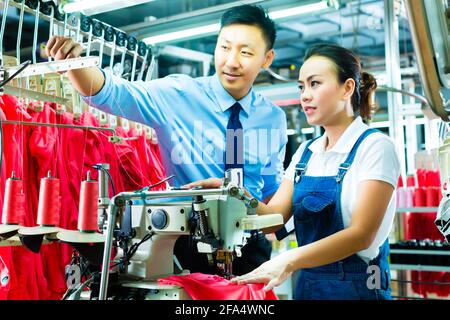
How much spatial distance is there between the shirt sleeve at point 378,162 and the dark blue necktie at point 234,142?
1.50ft

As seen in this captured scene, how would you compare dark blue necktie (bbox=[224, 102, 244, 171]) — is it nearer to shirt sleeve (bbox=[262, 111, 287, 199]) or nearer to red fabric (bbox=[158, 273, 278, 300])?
shirt sleeve (bbox=[262, 111, 287, 199])

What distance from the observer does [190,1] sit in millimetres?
2504

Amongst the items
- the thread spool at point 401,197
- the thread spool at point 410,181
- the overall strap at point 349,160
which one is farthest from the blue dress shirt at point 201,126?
the thread spool at point 410,181

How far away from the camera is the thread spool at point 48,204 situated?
6.29ft

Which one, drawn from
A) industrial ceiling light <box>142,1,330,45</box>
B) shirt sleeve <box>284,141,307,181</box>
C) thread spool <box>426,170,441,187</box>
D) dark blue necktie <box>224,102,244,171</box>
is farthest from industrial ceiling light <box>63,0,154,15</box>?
thread spool <box>426,170,441,187</box>

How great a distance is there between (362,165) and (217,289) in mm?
598

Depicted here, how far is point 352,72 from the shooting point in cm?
198

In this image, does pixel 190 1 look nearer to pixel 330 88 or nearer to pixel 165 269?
pixel 330 88

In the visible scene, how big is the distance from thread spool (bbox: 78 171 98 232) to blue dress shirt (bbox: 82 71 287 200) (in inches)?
14.8

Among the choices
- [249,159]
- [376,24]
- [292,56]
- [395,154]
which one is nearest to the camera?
[395,154]

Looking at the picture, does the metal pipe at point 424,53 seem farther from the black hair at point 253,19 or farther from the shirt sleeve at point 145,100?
the shirt sleeve at point 145,100
